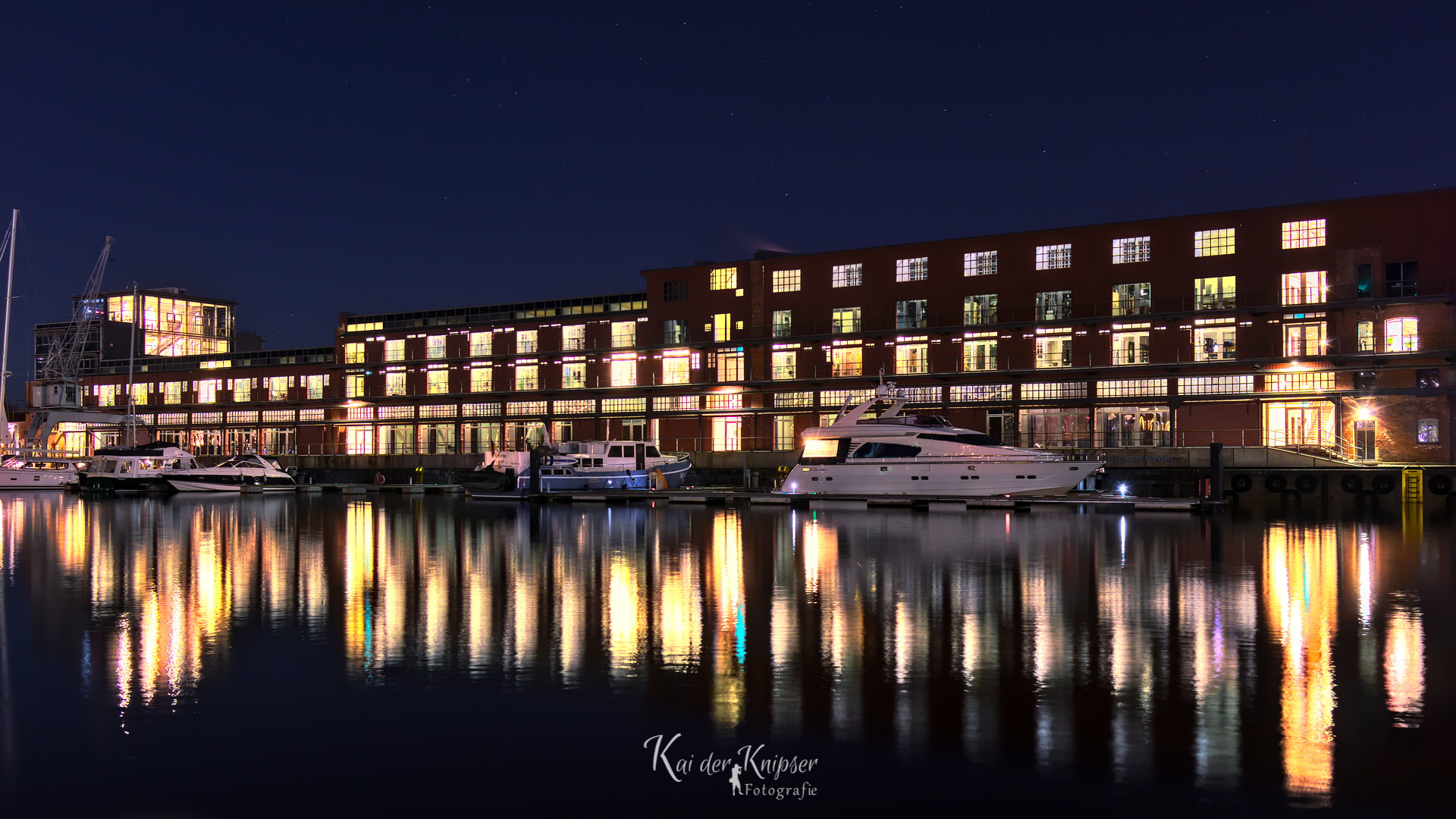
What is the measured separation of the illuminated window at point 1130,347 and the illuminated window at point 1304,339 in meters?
6.41

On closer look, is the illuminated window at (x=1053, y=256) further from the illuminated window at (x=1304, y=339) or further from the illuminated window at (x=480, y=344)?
the illuminated window at (x=480, y=344)

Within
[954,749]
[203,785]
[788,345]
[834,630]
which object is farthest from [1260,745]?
[788,345]

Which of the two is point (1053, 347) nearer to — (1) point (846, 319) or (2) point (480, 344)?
(1) point (846, 319)

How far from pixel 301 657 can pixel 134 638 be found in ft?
8.72

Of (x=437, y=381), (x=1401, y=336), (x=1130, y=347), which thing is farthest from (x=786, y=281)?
(x=1401, y=336)

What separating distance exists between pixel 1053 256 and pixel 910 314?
324 inches

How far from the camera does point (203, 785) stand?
7.74 meters

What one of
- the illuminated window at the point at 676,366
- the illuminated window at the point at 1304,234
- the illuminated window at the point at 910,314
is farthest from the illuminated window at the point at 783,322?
the illuminated window at the point at 1304,234

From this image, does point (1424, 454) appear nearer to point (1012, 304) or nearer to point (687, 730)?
point (1012, 304)

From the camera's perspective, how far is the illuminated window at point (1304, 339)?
51.2m

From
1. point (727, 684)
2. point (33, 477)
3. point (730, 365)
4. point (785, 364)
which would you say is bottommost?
point (727, 684)

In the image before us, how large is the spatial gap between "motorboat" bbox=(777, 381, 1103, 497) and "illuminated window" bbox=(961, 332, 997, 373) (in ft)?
50.0

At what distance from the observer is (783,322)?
64250 mm

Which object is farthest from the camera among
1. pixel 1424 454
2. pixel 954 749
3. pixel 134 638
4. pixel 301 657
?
pixel 1424 454
